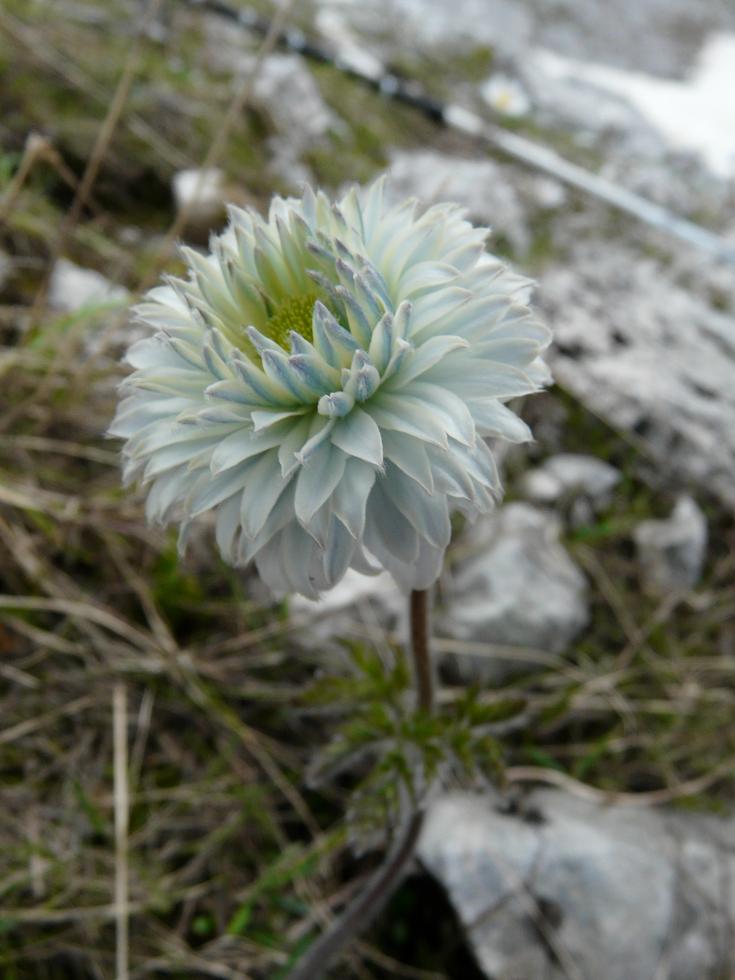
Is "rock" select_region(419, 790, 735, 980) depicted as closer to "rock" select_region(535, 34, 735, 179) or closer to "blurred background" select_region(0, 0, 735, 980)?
"blurred background" select_region(0, 0, 735, 980)

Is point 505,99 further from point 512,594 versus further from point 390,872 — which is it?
point 390,872

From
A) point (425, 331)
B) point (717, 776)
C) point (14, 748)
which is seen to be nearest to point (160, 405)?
point (425, 331)

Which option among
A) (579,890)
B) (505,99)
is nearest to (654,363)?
(579,890)

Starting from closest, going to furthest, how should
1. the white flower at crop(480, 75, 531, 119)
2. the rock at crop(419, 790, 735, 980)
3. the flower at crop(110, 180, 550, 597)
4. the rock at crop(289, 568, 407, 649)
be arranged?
1. the flower at crop(110, 180, 550, 597)
2. the rock at crop(419, 790, 735, 980)
3. the rock at crop(289, 568, 407, 649)
4. the white flower at crop(480, 75, 531, 119)

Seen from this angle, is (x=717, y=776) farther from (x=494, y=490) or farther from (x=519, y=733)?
(x=494, y=490)

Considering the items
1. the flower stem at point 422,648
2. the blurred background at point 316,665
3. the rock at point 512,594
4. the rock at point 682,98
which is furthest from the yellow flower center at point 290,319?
the rock at point 682,98

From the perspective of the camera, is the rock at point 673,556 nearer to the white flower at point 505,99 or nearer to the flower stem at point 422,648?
the flower stem at point 422,648

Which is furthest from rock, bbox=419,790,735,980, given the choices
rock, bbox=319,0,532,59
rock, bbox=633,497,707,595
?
rock, bbox=319,0,532,59
